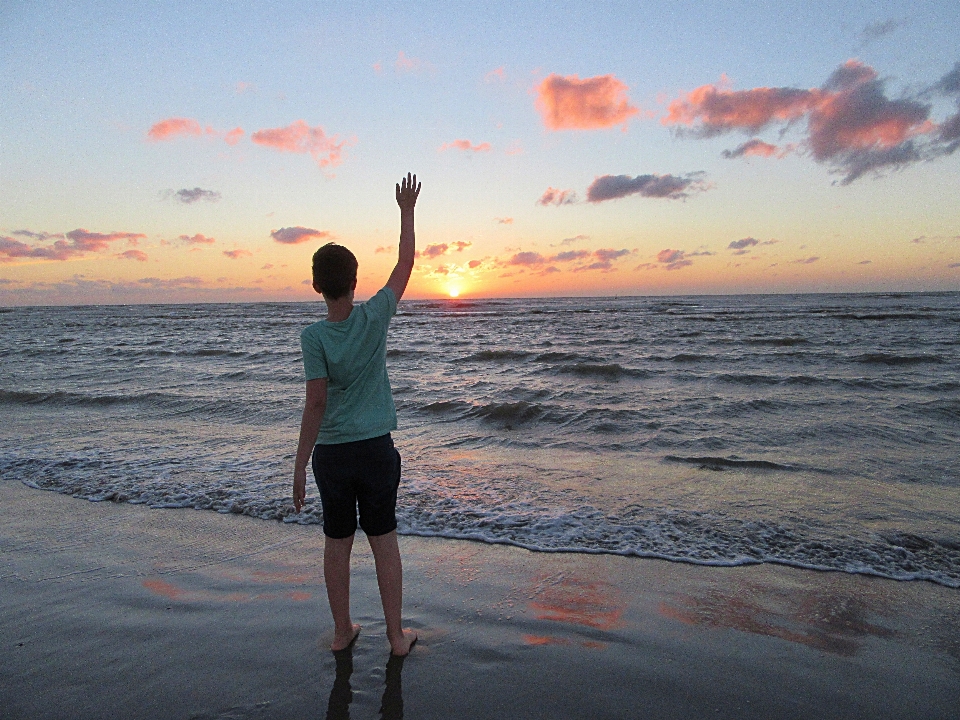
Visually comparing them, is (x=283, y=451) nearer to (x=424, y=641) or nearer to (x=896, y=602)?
(x=424, y=641)

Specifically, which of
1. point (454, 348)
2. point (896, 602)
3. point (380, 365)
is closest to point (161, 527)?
point (380, 365)

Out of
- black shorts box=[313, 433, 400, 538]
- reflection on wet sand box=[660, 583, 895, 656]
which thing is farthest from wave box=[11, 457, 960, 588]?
black shorts box=[313, 433, 400, 538]

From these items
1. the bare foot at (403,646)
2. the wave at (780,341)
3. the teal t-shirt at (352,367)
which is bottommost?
the bare foot at (403,646)

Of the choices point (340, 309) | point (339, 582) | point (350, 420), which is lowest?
point (339, 582)

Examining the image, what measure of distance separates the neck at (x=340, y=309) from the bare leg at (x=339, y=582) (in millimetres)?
1124

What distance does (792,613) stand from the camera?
352 centimetres

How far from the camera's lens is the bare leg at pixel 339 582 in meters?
3.05

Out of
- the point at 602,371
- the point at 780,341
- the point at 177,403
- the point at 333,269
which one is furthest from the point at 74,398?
the point at 780,341

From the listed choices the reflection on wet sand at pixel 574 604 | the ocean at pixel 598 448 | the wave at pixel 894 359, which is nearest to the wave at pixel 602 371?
the ocean at pixel 598 448

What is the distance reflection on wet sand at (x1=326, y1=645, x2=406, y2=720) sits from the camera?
8.59ft

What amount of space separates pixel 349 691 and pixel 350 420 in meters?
1.26

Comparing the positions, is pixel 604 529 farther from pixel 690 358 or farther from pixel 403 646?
pixel 690 358

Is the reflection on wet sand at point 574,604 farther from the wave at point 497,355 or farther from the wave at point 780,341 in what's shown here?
the wave at point 780,341

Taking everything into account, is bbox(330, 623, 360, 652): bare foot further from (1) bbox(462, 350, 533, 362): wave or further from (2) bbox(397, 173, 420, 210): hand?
(1) bbox(462, 350, 533, 362): wave
